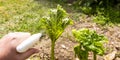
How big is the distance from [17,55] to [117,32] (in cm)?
344

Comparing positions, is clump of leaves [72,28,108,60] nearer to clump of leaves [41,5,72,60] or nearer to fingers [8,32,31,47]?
clump of leaves [41,5,72,60]

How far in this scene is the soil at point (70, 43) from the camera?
3982mm

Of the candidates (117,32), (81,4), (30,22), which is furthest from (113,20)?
(30,22)

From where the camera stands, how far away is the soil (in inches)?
157

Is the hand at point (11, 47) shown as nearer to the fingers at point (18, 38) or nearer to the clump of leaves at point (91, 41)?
the fingers at point (18, 38)

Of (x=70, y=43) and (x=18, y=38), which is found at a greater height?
(x=18, y=38)

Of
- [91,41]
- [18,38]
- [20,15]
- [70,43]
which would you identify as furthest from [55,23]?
[20,15]

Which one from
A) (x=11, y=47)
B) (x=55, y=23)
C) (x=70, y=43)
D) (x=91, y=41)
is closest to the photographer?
(x=11, y=47)

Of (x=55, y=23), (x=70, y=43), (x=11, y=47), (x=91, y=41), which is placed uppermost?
(x=11, y=47)

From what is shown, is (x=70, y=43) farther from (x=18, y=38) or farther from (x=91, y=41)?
(x=18, y=38)

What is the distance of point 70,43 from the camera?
4.31 m

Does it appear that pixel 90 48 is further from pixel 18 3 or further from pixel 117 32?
pixel 18 3

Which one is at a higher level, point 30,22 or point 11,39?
point 11,39

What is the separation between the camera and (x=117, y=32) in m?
4.69
